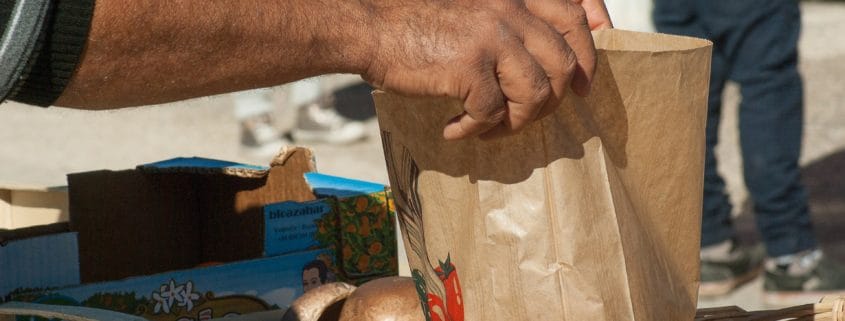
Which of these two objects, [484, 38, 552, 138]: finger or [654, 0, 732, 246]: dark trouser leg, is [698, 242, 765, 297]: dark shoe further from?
[484, 38, 552, 138]: finger

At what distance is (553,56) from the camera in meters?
1.27

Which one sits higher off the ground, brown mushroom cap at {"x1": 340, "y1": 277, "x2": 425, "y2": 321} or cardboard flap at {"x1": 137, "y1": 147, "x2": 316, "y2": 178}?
cardboard flap at {"x1": 137, "y1": 147, "x2": 316, "y2": 178}

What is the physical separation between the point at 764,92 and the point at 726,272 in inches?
26.0

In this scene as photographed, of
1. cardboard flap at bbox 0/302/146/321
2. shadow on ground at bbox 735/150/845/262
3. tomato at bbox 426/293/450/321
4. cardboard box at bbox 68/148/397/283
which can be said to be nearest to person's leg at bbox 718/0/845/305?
shadow on ground at bbox 735/150/845/262

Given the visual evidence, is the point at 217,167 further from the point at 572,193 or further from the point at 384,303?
the point at 572,193

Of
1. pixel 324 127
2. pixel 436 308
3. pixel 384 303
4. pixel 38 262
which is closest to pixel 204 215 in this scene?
pixel 38 262

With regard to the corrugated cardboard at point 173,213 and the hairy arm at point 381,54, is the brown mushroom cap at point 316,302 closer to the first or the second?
the corrugated cardboard at point 173,213

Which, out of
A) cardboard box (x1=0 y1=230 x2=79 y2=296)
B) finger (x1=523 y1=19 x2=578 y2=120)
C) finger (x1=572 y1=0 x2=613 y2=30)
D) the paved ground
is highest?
the paved ground

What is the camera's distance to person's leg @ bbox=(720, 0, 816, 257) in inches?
146

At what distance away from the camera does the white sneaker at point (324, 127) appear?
6.19 meters

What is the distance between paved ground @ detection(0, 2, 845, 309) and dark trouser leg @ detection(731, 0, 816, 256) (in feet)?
2.21

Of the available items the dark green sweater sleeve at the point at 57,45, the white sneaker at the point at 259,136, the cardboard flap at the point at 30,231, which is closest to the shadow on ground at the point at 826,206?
the white sneaker at the point at 259,136

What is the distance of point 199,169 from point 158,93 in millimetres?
683

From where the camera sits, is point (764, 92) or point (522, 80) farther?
point (764, 92)
